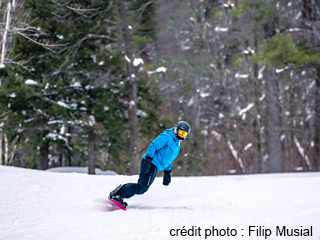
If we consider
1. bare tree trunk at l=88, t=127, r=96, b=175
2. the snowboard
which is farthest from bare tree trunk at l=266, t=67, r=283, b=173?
the snowboard

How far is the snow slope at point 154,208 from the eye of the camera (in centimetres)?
392

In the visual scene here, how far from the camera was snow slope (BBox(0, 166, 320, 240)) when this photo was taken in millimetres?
3916

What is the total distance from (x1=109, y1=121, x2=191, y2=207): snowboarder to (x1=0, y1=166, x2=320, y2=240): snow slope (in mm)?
291

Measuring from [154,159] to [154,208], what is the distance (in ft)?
2.56

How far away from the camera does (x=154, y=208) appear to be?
5453 mm

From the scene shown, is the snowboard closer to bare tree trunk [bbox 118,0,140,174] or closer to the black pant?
the black pant

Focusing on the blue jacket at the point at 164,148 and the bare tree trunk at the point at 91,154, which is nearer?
the blue jacket at the point at 164,148

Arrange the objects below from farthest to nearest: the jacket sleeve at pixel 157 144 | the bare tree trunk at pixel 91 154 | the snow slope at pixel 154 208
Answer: the bare tree trunk at pixel 91 154
the jacket sleeve at pixel 157 144
the snow slope at pixel 154 208

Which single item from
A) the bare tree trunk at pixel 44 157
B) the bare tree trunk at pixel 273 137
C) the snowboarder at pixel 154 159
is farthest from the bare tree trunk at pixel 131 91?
the snowboarder at pixel 154 159

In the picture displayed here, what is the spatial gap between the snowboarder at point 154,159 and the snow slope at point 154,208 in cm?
29

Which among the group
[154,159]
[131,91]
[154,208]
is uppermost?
[131,91]

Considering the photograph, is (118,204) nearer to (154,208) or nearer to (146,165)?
(154,208)

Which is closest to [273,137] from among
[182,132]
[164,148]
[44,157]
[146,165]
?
[44,157]

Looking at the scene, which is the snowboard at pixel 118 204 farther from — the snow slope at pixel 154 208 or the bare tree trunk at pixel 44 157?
the bare tree trunk at pixel 44 157
